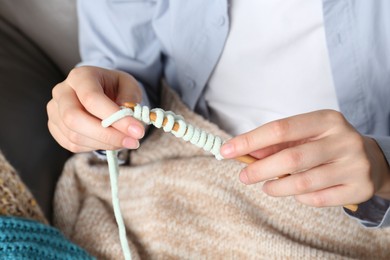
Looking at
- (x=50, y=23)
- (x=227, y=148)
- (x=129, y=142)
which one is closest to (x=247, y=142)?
(x=227, y=148)

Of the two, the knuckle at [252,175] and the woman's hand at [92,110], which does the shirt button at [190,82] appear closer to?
the woman's hand at [92,110]

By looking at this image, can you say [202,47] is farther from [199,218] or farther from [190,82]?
[199,218]

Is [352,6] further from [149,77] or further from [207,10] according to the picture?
[149,77]

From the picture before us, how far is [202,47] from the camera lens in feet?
2.59

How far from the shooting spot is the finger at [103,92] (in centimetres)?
55

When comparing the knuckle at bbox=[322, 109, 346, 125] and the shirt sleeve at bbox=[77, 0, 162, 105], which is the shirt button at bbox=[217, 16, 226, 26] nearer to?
the shirt sleeve at bbox=[77, 0, 162, 105]

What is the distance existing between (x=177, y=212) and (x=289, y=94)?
231mm

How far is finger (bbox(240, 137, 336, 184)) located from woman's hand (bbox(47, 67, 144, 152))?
0.13 m

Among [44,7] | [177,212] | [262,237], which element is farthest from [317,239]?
[44,7]

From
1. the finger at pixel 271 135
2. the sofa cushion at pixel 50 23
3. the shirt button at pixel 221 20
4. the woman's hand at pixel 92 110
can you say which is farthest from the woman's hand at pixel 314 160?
the sofa cushion at pixel 50 23

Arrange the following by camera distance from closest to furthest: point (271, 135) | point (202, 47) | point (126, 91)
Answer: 1. point (271, 135)
2. point (126, 91)
3. point (202, 47)

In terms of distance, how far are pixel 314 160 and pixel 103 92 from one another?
9.4 inches

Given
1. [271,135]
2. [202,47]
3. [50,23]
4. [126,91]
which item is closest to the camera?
[271,135]

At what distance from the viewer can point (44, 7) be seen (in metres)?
0.96
